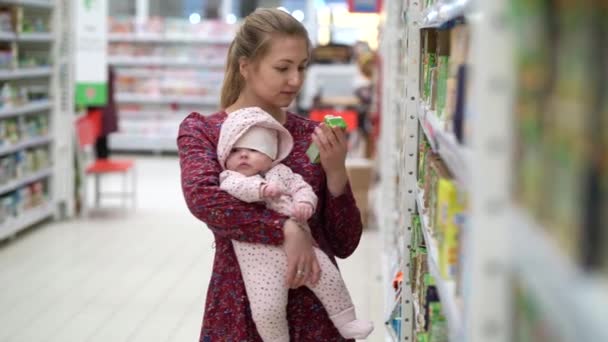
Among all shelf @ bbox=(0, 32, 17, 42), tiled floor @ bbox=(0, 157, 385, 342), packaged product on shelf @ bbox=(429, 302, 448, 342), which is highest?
shelf @ bbox=(0, 32, 17, 42)

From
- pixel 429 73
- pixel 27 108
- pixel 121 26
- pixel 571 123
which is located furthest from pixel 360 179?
pixel 121 26

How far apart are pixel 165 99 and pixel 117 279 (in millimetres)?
7169

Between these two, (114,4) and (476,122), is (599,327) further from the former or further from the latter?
(114,4)

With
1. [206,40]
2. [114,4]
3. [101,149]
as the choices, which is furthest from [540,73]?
[114,4]

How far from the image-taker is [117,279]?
19.3 feet

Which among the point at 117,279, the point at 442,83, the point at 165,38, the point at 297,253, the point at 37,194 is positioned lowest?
the point at 117,279

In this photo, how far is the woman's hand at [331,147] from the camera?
2287 millimetres

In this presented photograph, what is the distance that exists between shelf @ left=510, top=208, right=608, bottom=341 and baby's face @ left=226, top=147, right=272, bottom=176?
1.30 m

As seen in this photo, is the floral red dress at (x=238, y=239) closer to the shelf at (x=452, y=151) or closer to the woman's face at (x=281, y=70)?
the woman's face at (x=281, y=70)

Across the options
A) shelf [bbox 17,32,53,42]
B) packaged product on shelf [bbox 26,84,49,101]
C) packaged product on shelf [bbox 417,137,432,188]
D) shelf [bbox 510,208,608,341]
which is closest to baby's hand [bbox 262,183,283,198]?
packaged product on shelf [bbox 417,137,432,188]

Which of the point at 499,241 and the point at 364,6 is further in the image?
the point at 364,6

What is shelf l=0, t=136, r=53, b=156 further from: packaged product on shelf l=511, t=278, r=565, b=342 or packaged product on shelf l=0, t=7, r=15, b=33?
packaged product on shelf l=511, t=278, r=565, b=342

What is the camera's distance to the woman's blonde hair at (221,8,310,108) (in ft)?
7.71

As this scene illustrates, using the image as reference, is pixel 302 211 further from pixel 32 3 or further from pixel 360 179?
pixel 32 3
